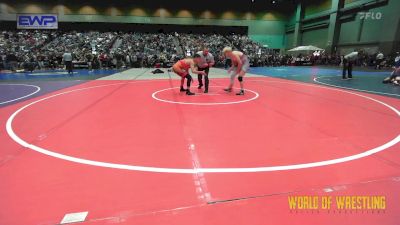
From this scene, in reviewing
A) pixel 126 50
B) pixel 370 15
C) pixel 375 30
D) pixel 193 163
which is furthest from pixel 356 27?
pixel 193 163

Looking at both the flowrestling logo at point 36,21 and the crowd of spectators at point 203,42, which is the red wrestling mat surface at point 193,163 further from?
the crowd of spectators at point 203,42

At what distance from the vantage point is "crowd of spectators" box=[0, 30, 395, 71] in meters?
23.8

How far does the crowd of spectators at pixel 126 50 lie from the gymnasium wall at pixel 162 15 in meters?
2.19

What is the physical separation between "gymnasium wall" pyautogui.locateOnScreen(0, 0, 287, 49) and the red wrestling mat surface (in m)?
35.8

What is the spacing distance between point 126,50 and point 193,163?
99.2 ft

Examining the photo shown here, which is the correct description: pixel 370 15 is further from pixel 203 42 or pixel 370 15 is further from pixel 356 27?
pixel 203 42

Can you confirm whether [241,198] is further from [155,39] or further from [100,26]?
[100,26]

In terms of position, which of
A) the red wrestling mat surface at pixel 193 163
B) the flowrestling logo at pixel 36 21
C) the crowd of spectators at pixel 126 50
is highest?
the flowrestling logo at pixel 36 21

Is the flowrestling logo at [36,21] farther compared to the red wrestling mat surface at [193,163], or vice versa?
the flowrestling logo at [36,21]

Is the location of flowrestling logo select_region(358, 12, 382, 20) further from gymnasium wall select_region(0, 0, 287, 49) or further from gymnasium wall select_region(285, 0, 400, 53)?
gymnasium wall select_region(0, 0, 287, 49)

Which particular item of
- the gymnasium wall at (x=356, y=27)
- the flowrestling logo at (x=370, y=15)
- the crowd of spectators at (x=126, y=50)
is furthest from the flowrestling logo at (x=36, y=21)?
the gymnasium wall at (x=356, y=27)

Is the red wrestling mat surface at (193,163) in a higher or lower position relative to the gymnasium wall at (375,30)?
lower

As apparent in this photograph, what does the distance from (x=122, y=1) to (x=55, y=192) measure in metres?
40.0

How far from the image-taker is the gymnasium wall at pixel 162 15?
36688mm
